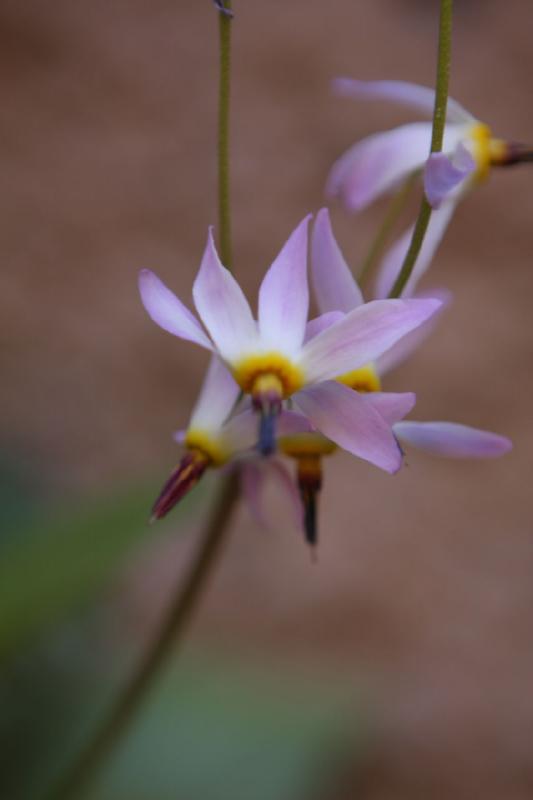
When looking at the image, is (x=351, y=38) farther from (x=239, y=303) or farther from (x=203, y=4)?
(x=239, y=303)

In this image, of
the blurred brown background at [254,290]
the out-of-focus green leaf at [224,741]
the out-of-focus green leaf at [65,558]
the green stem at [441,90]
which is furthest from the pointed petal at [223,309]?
the blurred brown background at [254,290]

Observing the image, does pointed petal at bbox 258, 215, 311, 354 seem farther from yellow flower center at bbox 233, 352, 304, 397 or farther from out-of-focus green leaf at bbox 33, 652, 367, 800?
out-of-focus green leaf at bbox 33, 652, 367, 800

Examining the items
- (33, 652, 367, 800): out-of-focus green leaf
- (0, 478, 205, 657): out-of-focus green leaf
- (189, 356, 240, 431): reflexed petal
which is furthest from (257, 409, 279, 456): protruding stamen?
(33, 652, 367, 800): out-of-focus green leaf

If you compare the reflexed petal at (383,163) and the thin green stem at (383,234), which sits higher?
the reflexed petal at (383,163)

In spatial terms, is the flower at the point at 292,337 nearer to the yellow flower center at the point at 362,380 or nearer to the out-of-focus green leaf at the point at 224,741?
the yellow flower center at the point at 362,380

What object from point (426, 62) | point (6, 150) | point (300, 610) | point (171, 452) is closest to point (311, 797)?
point (300, 610)

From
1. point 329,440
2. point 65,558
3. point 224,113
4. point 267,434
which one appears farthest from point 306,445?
point 65,558

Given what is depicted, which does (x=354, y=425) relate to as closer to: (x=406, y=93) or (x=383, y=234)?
(x=383, y=234)
